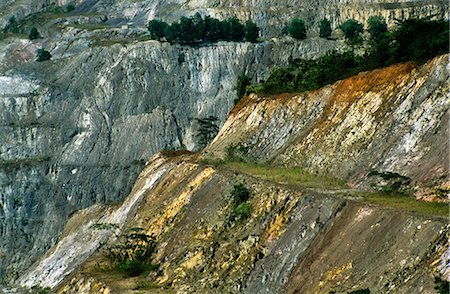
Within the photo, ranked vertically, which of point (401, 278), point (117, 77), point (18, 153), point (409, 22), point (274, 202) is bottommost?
point (18, 153)

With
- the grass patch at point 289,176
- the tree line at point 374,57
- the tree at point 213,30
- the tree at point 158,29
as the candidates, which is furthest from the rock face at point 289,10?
the grass patch at point 289,176

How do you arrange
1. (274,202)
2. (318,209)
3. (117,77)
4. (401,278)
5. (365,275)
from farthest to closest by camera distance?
(117,77) → (274,202) → (318,209) → (365,275) → (401,278)

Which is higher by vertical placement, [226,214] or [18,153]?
[226,214]

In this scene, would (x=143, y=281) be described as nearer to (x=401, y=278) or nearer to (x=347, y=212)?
(x=347, y=212)

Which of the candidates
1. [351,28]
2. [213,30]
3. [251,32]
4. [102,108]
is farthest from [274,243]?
[351,28]

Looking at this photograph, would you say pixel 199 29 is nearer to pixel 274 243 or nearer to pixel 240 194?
pixel 240 194

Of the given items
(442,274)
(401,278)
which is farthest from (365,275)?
(442,274)

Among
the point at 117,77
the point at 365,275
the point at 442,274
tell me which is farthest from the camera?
the point at 117,77
